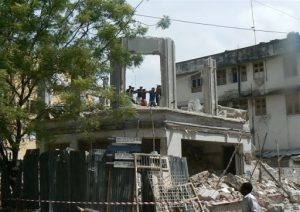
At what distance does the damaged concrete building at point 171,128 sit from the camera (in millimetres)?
19766

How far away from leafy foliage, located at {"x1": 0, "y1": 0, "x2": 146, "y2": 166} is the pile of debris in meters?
5.74

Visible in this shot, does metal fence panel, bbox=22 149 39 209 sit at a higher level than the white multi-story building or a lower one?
lower

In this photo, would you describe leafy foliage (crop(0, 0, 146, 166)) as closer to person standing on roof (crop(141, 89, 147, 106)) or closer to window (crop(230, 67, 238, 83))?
person standing on roof (crop(141, 89, 147, 106))

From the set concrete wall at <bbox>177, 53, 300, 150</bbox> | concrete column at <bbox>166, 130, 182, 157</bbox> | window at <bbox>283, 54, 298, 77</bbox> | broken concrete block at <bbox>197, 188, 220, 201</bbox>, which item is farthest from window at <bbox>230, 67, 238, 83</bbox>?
broken concrete block at <bbox>197, 188, 220, 201</bbox>

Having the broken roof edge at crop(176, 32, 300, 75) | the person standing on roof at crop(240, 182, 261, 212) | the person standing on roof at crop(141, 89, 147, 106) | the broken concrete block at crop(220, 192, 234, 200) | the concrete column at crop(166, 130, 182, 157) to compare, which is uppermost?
→ the broken roof edge at crop(176, 32, 300, 75)

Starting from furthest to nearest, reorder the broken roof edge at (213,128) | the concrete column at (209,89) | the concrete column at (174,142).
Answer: the concrete column at (209,89)
the broken roof edge at (213,128)
the concrete column at (174,142)

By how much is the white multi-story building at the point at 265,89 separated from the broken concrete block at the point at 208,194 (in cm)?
1704

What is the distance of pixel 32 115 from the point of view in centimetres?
1470

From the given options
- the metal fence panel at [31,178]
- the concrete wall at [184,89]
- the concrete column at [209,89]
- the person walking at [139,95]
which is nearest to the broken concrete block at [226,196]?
the concrete column at [209,89]

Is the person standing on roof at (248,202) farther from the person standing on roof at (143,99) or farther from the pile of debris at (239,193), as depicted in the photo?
the person standing on roof at (143,99)

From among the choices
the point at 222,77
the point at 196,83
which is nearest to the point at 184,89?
the point at 196,83

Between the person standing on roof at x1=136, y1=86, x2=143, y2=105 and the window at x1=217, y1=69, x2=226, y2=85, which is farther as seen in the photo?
the window at x1=217, y1=69, x2=226, y2=85

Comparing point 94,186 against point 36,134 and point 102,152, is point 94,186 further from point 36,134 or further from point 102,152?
point 36,134

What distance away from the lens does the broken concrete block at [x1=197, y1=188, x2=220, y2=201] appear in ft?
59.2
